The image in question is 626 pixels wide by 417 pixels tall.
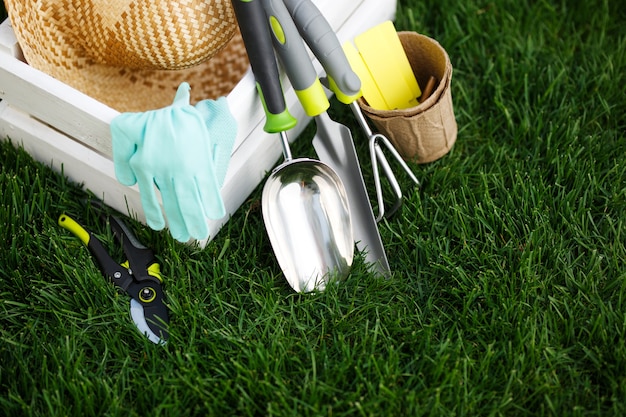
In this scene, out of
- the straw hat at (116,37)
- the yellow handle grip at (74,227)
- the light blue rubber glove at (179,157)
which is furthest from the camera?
the yellow handle grip at (74,227)

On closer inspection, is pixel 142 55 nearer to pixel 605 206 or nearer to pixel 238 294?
pixel 238 294

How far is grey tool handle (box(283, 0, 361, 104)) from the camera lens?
1091mm

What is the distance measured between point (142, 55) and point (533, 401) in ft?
2.66

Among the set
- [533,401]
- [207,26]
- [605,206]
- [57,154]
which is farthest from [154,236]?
[605,206]

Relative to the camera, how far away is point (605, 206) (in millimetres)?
1248

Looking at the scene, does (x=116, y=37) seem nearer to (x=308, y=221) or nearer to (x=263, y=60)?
(x=263, y=60)

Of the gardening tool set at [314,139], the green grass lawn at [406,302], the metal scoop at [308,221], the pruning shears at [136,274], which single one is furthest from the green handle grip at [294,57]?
the pruning shears at [136,274]

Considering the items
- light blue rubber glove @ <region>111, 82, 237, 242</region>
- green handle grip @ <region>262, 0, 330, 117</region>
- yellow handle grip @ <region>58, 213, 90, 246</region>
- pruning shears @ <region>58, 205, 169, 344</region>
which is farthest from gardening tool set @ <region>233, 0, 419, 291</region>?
yellow handle grip @ <region>58, 213, 90, 246</region>

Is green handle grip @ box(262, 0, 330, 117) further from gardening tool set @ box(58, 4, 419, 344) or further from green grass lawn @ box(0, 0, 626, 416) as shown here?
green grass lawn @ box(0, 0, 626, 416)

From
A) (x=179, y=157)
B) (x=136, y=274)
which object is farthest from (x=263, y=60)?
(x=136, y=274)

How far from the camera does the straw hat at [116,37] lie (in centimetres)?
111

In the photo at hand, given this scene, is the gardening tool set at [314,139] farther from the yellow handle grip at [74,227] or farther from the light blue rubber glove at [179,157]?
the yellow handle grip at [74,227]

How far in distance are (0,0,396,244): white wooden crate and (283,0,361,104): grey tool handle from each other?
3.6 inches

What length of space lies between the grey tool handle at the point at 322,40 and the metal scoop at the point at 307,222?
142mm
